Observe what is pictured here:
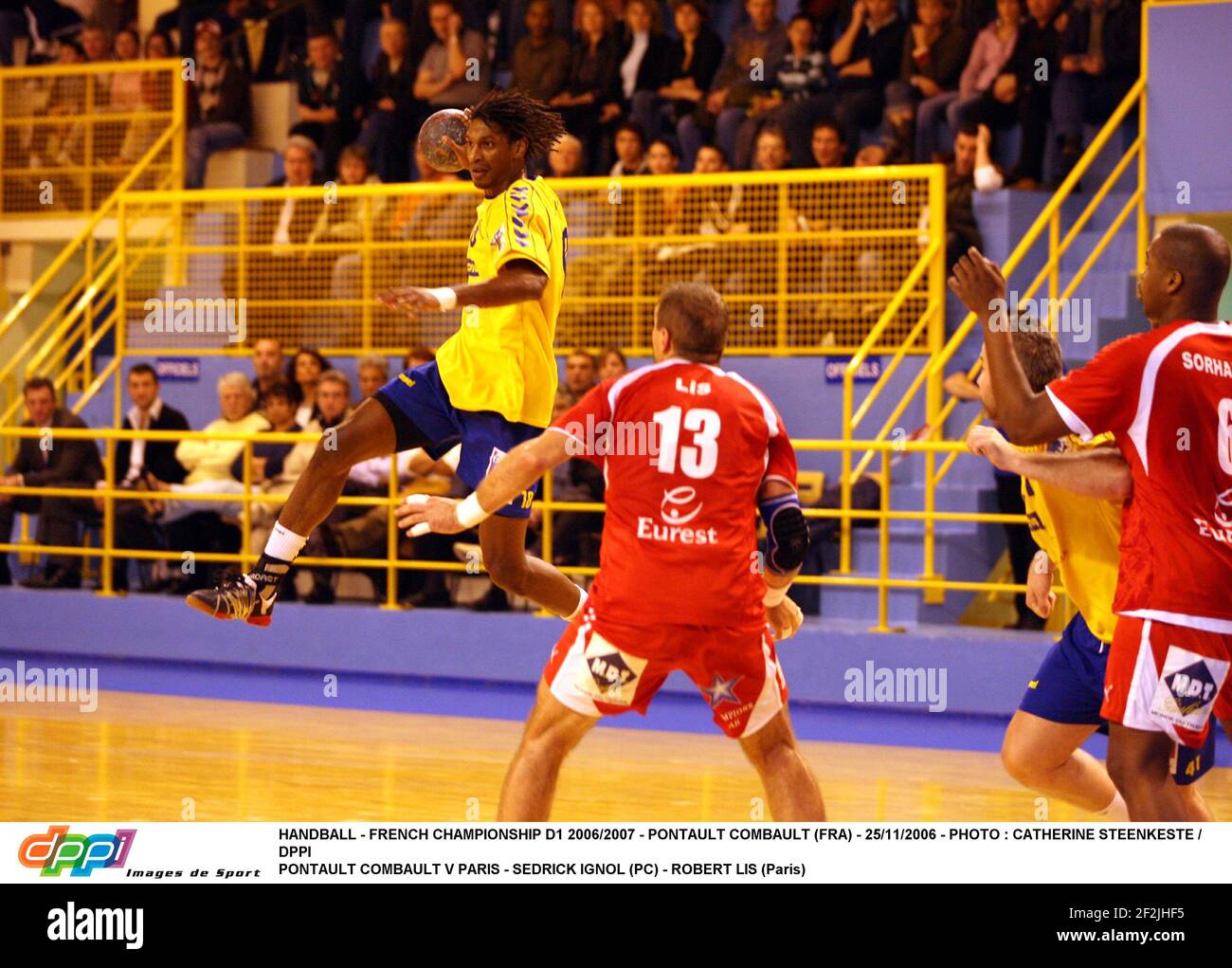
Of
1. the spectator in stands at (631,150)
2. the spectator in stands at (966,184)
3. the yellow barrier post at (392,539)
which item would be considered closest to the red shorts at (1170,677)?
the yellow barrier post at (392,539)

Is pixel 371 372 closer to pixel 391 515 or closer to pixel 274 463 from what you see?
pixel 274 463

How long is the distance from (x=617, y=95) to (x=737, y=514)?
9584 mm

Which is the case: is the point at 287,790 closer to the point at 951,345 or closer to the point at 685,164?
the point at 951,345

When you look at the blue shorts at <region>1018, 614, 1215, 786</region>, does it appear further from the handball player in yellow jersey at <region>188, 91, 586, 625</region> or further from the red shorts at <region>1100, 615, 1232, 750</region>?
the handball player in yellow jersey at <region>188, 91, 586, 625</region>

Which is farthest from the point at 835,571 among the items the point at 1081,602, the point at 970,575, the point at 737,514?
the point at 737,514

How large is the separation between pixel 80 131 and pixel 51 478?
485 centimetres

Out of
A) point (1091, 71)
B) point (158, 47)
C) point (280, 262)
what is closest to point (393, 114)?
point (280, 262)

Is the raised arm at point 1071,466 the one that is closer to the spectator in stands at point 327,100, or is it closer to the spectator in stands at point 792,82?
the spectator in stands at point 792,82

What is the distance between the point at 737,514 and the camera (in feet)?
15.6

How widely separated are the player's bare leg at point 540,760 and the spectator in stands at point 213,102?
1165 centimetres

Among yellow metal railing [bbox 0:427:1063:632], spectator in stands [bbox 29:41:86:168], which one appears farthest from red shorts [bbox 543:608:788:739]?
spectator in stands [bbox 29:41:86:168]

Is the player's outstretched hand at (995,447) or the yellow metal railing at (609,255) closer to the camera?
the player's outstretched hand at (995,447)

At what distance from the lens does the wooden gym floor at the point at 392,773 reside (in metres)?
7.38

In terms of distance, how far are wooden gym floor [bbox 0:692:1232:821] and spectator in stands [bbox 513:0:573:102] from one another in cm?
583
